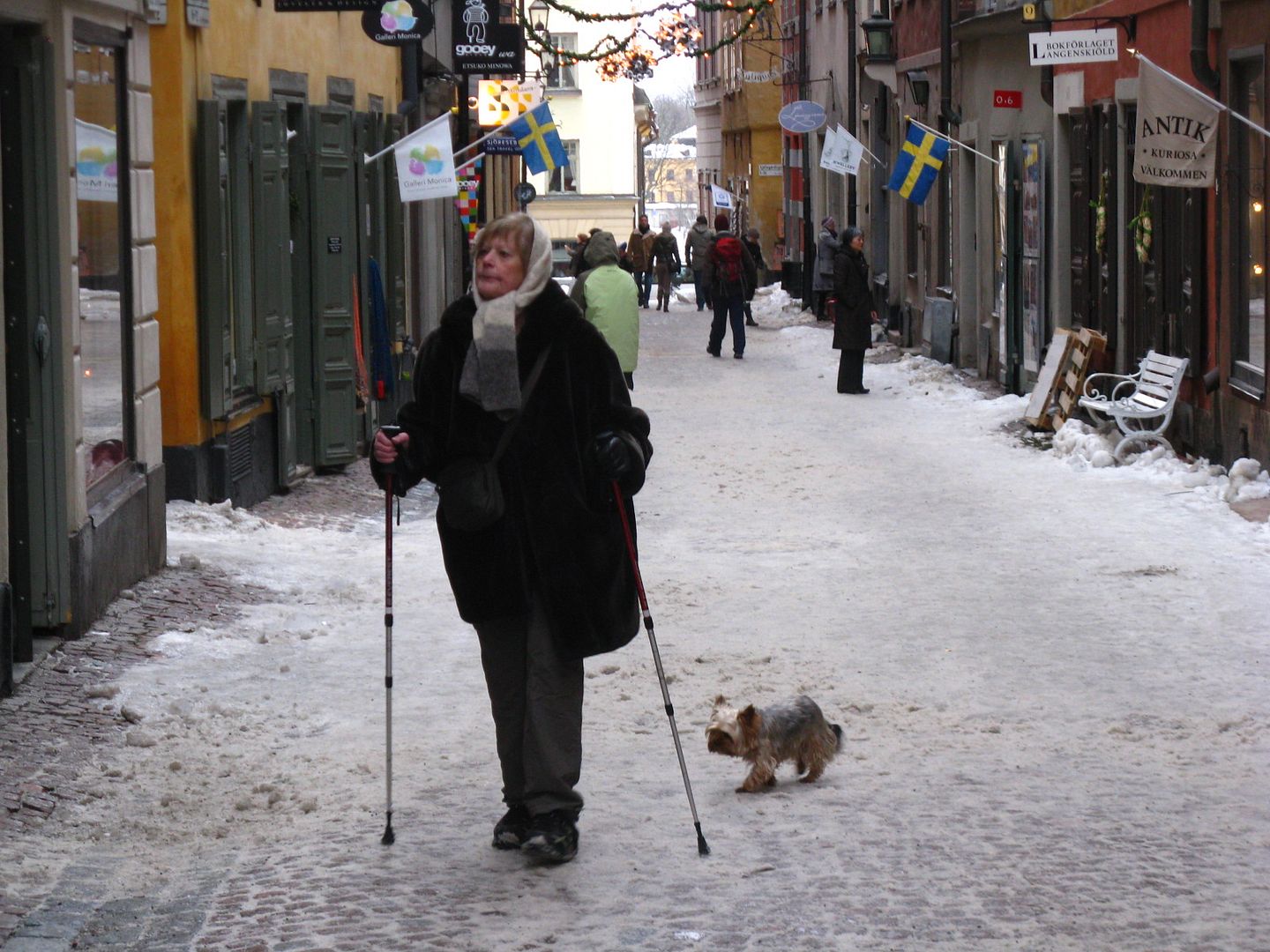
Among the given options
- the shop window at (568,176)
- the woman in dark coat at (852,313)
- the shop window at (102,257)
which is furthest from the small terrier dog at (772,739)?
the shop window at (568,176)

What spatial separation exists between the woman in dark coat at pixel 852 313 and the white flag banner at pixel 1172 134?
24.8ft

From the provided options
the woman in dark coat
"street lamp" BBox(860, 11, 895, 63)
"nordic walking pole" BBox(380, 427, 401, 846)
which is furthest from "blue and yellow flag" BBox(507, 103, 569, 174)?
"nordic walking pole" BBox(380, 427, 401, 846)

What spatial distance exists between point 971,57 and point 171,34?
46.0 feet

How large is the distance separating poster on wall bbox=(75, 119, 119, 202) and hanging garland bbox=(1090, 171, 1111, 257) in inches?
402

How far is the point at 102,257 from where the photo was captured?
31.3ft

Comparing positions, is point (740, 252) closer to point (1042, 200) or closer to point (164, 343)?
point (1042, 200)

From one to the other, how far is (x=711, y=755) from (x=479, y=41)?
1751cm

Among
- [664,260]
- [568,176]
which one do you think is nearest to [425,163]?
[664,260]

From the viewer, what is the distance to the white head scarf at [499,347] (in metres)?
5.60

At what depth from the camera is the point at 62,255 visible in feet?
27.8

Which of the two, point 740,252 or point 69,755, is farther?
point 740,252

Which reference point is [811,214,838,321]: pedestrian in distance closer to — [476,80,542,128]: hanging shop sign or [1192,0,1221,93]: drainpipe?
[476,80,542,128]: hanging shop sign

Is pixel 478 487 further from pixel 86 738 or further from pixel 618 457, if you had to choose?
pixel 86 738

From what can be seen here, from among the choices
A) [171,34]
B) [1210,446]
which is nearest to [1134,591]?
[1210,446]
